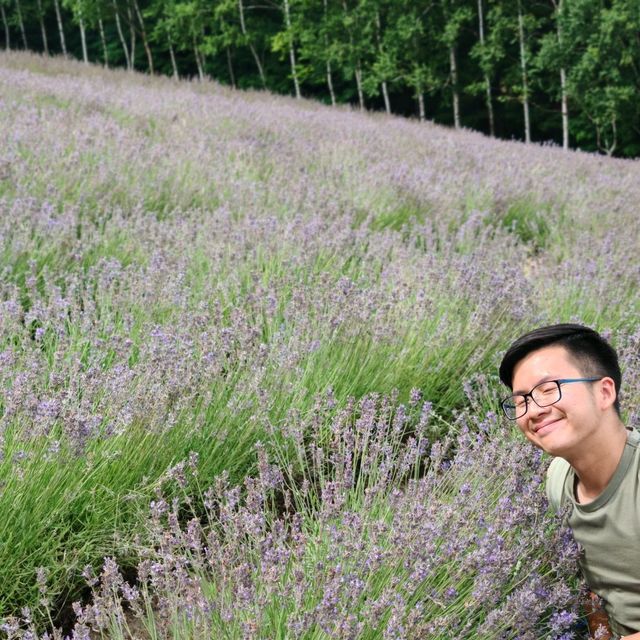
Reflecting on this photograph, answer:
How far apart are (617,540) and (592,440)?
0.26 meters

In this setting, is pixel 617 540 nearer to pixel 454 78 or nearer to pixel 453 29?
pixel 453 29

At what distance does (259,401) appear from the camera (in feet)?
7.97

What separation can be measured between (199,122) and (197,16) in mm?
17522

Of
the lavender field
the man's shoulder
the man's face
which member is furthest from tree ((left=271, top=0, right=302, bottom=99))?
the man's face

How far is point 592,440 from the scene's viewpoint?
1816 millimetres

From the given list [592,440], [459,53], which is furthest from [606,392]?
[459,53]

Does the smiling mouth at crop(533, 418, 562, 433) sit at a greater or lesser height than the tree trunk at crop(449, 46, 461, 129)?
greater

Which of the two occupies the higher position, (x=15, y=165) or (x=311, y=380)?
(x=15, y=165)

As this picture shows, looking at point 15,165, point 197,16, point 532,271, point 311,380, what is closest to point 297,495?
point 311,380

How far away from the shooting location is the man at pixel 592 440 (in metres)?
1.80

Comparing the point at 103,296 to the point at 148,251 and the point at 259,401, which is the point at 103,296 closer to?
the point at 148,251

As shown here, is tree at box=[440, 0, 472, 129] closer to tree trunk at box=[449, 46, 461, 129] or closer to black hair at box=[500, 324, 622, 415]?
tree trunk at box=[449, 46, 461, 129]

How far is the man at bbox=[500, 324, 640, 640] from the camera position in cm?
180

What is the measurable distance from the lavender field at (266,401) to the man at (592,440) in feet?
0.35
